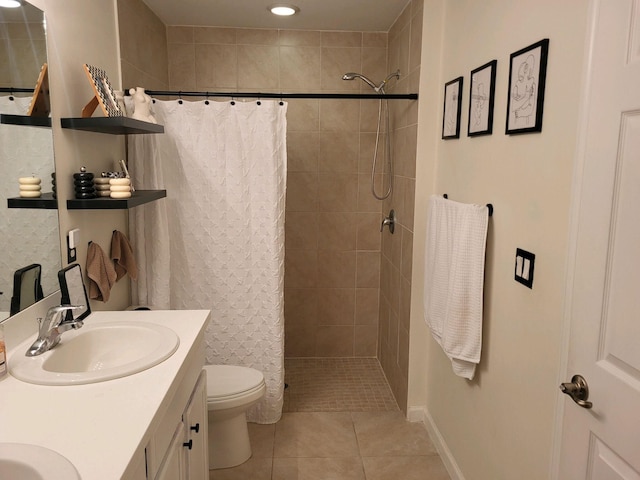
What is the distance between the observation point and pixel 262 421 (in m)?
2.90

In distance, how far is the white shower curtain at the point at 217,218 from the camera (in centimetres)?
255

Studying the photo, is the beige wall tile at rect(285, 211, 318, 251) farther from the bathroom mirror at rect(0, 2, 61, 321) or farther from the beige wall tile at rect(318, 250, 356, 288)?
the bathroom mirror at rect(0, 2, 61, 321)

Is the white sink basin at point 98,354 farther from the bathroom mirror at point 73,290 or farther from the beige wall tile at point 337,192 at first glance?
the beige wall tile at point 337,192

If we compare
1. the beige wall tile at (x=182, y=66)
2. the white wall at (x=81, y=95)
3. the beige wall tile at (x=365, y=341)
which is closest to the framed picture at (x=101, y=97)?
the white wall at (x=81, y=95)

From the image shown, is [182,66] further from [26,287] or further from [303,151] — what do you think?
[26,287]

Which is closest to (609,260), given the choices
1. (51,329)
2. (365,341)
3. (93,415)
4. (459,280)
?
(459,280)

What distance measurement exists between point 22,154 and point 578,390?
5.96 ft

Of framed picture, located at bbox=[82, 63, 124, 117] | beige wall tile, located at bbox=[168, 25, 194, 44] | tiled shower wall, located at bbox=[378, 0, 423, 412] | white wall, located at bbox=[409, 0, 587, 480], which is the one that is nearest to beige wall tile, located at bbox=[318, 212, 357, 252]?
tiled shower wall, located at bbox=[378, 0, 423, 412]

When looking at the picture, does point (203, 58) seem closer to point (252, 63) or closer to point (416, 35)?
point (252, 63)

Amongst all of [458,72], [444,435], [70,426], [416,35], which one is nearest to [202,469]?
[70,426]

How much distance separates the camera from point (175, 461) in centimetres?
153

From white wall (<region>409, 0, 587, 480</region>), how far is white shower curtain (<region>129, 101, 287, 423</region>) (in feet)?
2.75

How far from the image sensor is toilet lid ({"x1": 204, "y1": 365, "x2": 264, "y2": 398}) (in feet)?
7.78

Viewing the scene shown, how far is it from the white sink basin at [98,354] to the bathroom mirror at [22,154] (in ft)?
0.64
